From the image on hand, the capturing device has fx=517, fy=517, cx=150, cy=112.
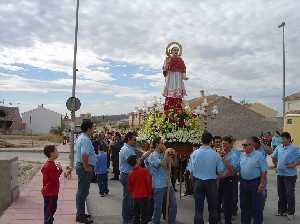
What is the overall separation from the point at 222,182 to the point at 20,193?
18.5 ft

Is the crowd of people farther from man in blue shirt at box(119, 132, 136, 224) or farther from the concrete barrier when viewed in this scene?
the concrete barrier

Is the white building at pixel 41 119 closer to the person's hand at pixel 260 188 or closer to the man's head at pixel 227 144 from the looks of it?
the man's head at pixel 227 144

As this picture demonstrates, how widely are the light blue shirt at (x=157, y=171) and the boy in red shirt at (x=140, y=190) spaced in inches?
8.4

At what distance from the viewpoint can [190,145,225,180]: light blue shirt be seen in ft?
28.7

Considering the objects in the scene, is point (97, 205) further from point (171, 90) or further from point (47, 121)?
point (47, 121)

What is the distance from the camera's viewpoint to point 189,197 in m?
13.2

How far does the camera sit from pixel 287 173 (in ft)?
35.6

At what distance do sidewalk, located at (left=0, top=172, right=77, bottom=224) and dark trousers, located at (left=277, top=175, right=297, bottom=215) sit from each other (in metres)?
4.39

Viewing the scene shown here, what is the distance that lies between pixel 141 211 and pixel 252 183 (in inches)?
80.9

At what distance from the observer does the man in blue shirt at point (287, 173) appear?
35.2ft

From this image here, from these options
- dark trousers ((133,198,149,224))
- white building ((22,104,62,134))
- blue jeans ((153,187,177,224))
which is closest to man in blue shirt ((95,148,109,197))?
blue jeans ((153,187,177,224))

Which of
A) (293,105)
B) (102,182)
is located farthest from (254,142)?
(293,105)

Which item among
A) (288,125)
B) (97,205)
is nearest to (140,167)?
(97,205)

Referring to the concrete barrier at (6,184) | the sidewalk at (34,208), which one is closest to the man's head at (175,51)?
the sidewalk at (34,208)
